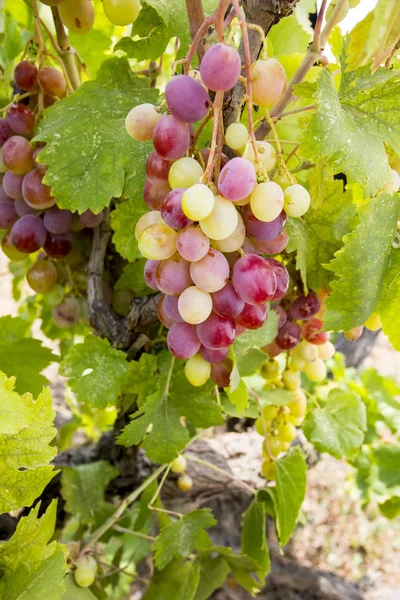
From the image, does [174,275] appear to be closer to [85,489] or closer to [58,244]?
[58,244]

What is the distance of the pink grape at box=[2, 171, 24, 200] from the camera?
742 mm

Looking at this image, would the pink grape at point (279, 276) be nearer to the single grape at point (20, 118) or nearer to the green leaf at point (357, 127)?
the green leaf at point (357, 127)

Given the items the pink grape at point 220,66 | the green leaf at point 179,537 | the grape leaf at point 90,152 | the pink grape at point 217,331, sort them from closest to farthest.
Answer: the pink grape at point 220,66, the pink grape at point 217,331, the grape leaf at point 90,152, the green leaf at point 179,537

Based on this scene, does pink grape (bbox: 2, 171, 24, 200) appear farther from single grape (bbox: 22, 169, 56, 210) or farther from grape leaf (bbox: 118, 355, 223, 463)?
grape leaf (bbox: 118, 355, 223, 463)

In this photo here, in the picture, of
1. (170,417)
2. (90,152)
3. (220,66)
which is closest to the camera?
(220,66)

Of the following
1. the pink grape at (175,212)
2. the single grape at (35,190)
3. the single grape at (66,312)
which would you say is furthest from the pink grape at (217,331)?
the single grape at (66,312)

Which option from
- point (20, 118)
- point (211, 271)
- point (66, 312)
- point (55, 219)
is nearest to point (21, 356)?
point (66, 312)

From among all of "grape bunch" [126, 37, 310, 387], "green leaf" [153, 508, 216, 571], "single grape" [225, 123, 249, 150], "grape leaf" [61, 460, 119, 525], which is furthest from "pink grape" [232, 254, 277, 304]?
"grape leaf" [61, 460, 119, 525]

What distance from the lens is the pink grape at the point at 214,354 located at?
0.54m

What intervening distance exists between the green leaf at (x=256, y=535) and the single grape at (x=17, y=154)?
0.71 m

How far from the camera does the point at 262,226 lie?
0.49 m

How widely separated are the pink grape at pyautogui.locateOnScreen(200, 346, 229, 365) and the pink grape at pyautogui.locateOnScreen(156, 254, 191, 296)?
84mm

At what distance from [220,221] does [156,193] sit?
11 centimetres

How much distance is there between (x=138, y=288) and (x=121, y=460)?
1.58 ft
